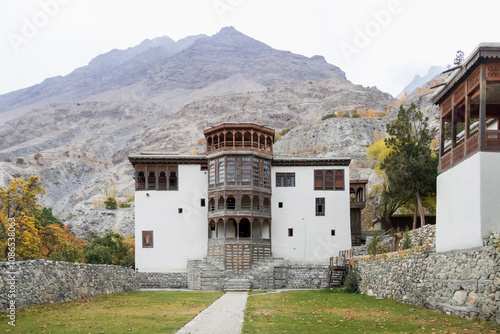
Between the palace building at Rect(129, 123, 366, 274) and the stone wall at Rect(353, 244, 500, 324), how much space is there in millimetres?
15462

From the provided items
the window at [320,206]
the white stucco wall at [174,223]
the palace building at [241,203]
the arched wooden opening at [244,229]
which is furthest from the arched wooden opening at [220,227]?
the window at [320,206]

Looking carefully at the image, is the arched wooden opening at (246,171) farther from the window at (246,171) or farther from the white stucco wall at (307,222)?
the white stucco wall at (307,222)

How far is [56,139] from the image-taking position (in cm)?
12719

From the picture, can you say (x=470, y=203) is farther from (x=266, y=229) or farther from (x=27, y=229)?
(x=27, y=229)

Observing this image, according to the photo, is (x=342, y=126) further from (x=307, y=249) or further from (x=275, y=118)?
(x=307, y=249)

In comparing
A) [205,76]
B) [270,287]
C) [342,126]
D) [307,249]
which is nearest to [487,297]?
[270,287]

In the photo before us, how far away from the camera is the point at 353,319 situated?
1504 cm

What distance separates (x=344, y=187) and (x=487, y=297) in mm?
26571

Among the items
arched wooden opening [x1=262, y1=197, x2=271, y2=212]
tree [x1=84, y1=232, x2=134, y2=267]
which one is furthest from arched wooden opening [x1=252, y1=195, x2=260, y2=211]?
tree [x1=84, y1=232, x2=134, y2=267]

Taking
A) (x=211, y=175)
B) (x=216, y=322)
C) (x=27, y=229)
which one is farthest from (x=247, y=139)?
(x=216, y=322)

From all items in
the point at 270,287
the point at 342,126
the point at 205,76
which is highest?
the point at 205,76

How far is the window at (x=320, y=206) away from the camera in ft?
129

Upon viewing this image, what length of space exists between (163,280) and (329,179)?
16.0 metres

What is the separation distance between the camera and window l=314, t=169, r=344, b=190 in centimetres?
3947
